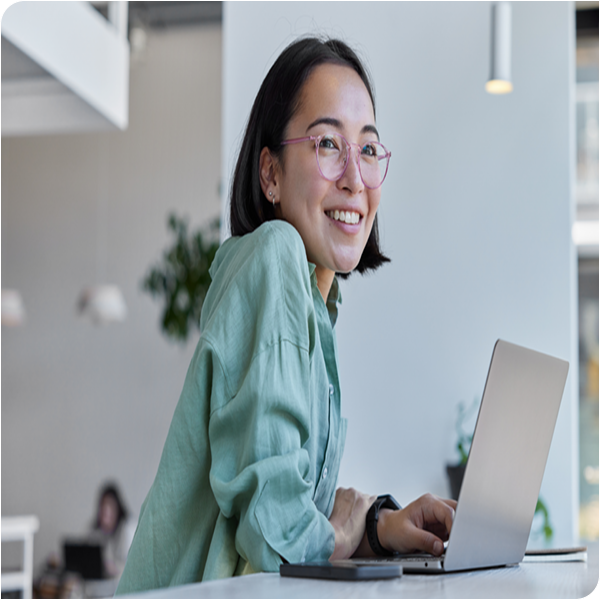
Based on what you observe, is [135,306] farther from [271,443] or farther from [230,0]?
[271,443]

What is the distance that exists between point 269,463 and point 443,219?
4.97 feet

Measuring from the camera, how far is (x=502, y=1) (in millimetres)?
2119

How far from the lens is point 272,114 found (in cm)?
125

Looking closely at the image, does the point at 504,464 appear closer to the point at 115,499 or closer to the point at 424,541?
the point at 424,541

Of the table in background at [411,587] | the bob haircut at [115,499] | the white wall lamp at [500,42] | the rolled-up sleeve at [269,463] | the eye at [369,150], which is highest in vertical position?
the white wall lamp at [500,42]

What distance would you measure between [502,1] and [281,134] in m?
1.21

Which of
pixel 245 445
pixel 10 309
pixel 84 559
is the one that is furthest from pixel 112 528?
pixel 245 445

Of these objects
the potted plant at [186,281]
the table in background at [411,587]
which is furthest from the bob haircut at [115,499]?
the table in background at [411,587]

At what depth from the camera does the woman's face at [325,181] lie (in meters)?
1.18

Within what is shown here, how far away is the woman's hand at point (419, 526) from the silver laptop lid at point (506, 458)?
96mm

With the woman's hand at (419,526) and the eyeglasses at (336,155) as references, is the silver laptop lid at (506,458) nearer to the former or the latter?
the woman's hand at (419,526)

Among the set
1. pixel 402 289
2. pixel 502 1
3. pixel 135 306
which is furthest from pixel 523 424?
pixel 135 306

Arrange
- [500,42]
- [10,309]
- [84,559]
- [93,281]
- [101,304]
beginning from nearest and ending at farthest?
[500,42]
[84,559]
[101,304]
[10,309]
[93,281]

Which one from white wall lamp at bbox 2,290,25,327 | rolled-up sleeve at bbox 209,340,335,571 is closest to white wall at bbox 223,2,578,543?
rolled-up sleeve at bbox 209,340,335,571
